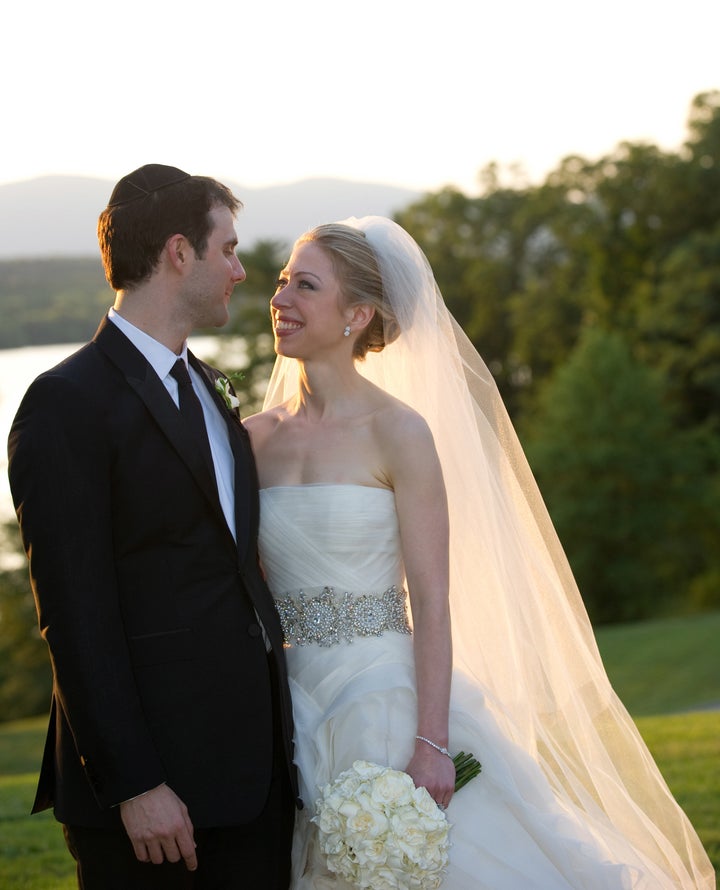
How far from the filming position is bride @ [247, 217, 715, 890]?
3770mm

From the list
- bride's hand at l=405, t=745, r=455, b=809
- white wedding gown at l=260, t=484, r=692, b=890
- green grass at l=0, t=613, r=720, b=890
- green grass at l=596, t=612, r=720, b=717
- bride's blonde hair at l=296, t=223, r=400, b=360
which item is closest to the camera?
bride's hand at l=405, t=745, r=455, b=809

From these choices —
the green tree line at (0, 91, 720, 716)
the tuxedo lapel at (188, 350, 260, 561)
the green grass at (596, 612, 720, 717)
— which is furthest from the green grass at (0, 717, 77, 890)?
the green tree line at (0, 91, 720, 716)

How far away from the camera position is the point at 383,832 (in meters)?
3.33

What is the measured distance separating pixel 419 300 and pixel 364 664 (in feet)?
4.51

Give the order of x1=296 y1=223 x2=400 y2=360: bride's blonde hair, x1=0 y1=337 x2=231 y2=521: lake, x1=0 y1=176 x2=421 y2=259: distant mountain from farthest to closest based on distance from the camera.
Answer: x1=0 y1=337 x2=231 y2=521: lake, x1=0 y1=176 x2=421 y2=259: distant mountain, x1=296 y1=223 x2=400 y2=360: bride's blonde hair

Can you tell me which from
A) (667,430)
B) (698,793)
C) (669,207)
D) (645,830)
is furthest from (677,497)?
(645,830)

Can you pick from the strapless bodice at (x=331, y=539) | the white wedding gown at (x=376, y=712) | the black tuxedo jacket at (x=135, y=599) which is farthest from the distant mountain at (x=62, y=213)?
the white wedding gown at (x=376, y=712)

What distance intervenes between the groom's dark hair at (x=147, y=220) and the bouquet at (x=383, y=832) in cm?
170

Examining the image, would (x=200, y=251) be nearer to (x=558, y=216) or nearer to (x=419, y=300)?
(x=419, y=300)

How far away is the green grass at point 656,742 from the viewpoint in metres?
6.35

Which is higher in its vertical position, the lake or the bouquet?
the bouquet

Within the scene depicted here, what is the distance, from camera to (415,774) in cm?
364

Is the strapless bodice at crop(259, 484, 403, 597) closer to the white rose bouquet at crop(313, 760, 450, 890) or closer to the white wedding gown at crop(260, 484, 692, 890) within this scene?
the white wedding gown at crop(260, 484, 692, 890)

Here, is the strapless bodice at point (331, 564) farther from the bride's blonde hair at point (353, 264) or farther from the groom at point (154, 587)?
the bride's blonde hair at point (353, 264)
